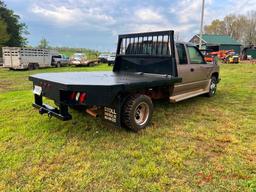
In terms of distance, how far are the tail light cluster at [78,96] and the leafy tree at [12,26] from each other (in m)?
32.2

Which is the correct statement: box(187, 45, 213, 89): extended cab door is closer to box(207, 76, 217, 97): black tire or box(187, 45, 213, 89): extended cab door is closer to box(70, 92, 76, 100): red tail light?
box(207, 76, 217, 97): black tire

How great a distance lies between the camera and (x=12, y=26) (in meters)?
32.4

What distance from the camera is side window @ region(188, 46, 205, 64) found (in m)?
5.83

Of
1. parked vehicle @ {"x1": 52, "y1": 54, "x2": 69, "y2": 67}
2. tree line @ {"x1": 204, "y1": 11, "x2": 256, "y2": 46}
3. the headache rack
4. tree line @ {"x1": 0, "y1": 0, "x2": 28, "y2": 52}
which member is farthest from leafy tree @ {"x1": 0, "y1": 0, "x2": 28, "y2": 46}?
tree line @ {"x1": 204, "y1": 11, "x2": 256, "y2": 46}

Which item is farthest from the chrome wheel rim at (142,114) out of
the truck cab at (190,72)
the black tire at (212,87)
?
the black tire at (212,87)

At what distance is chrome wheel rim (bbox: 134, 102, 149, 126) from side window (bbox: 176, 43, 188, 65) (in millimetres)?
1592

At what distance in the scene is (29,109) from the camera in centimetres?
556

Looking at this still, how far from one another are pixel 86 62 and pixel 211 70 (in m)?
19.5

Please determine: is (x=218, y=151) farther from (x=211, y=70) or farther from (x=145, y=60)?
(x=211, y=70)

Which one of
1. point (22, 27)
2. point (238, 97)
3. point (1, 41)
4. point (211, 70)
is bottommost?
point (238, 97)

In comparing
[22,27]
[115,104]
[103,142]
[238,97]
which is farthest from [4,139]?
[22,27]

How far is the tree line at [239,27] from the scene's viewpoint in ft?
204

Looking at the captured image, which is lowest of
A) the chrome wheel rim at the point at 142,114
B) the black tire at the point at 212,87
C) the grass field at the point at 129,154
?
the grass field at the point at 129,154

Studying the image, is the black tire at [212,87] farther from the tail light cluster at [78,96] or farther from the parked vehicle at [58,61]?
the parked vehicle at [58,61]
